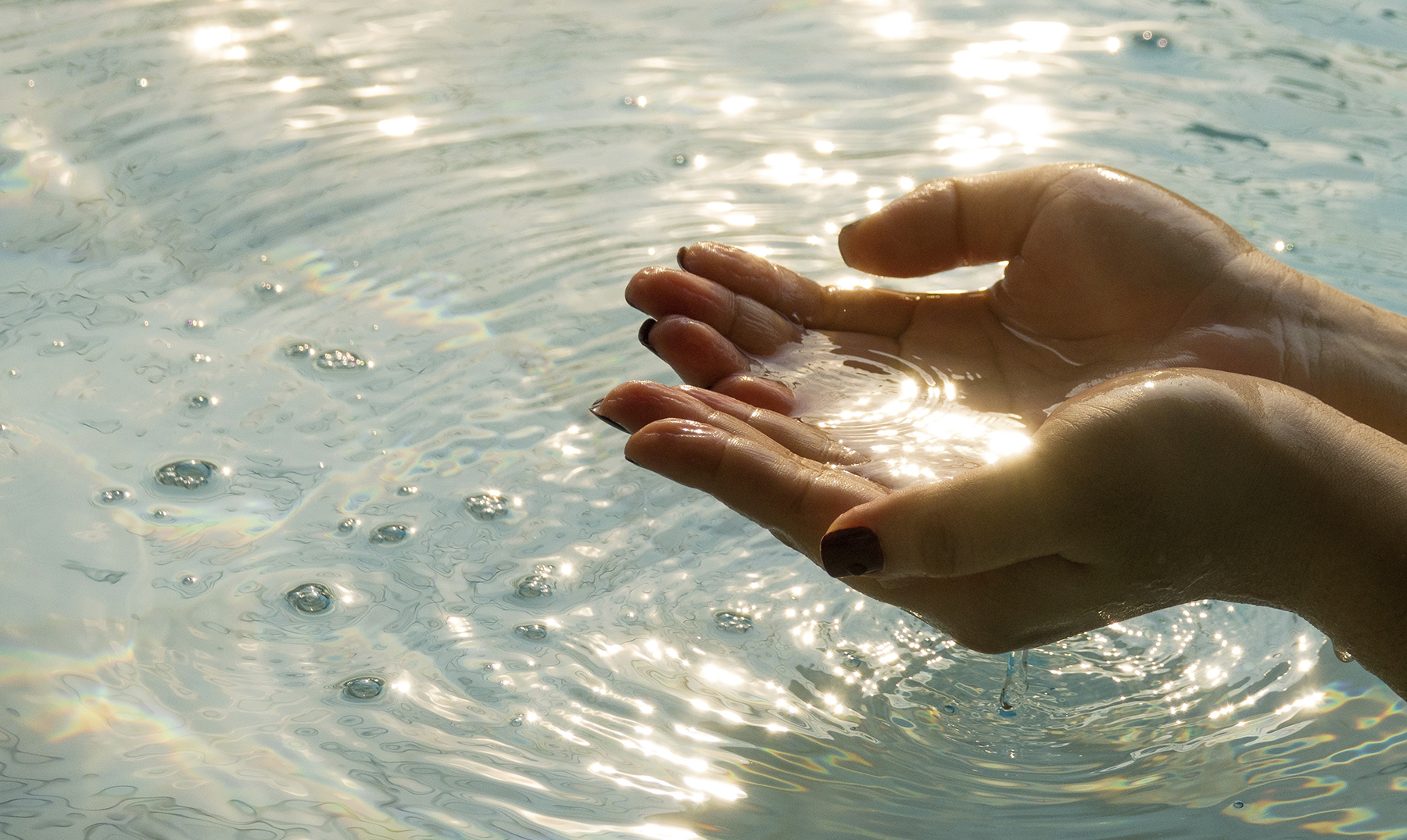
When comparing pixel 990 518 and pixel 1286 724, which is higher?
pixel 990 518

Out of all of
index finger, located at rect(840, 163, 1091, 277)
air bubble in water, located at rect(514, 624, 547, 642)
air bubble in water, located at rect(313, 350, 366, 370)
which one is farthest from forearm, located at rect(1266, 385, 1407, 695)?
air bubble in water, located at rect(313, 350, 366, 370)

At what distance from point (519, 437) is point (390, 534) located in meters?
0.22

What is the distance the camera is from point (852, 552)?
89cm

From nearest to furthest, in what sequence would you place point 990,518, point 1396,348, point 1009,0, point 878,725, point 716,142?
point 990,518 → point 878,725 → point 1396,348 → point 716,142 → point 1009,0

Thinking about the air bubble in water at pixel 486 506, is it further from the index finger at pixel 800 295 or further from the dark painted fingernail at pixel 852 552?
the dark painted fingernail at pixel 852 552

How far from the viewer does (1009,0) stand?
255cm

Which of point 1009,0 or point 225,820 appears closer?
point 225,820

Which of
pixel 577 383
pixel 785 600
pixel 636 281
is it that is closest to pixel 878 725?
pixel 785 600

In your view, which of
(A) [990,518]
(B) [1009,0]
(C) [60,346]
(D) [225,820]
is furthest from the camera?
(B) [1009,0]

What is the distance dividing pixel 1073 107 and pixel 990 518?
148cm

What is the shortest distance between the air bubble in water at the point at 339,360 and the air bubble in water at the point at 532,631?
507 mm

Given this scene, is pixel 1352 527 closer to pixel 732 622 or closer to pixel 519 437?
pixel 732 622

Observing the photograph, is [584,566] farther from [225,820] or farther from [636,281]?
[225,820]

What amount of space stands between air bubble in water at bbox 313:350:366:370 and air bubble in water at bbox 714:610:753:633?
62 cm
